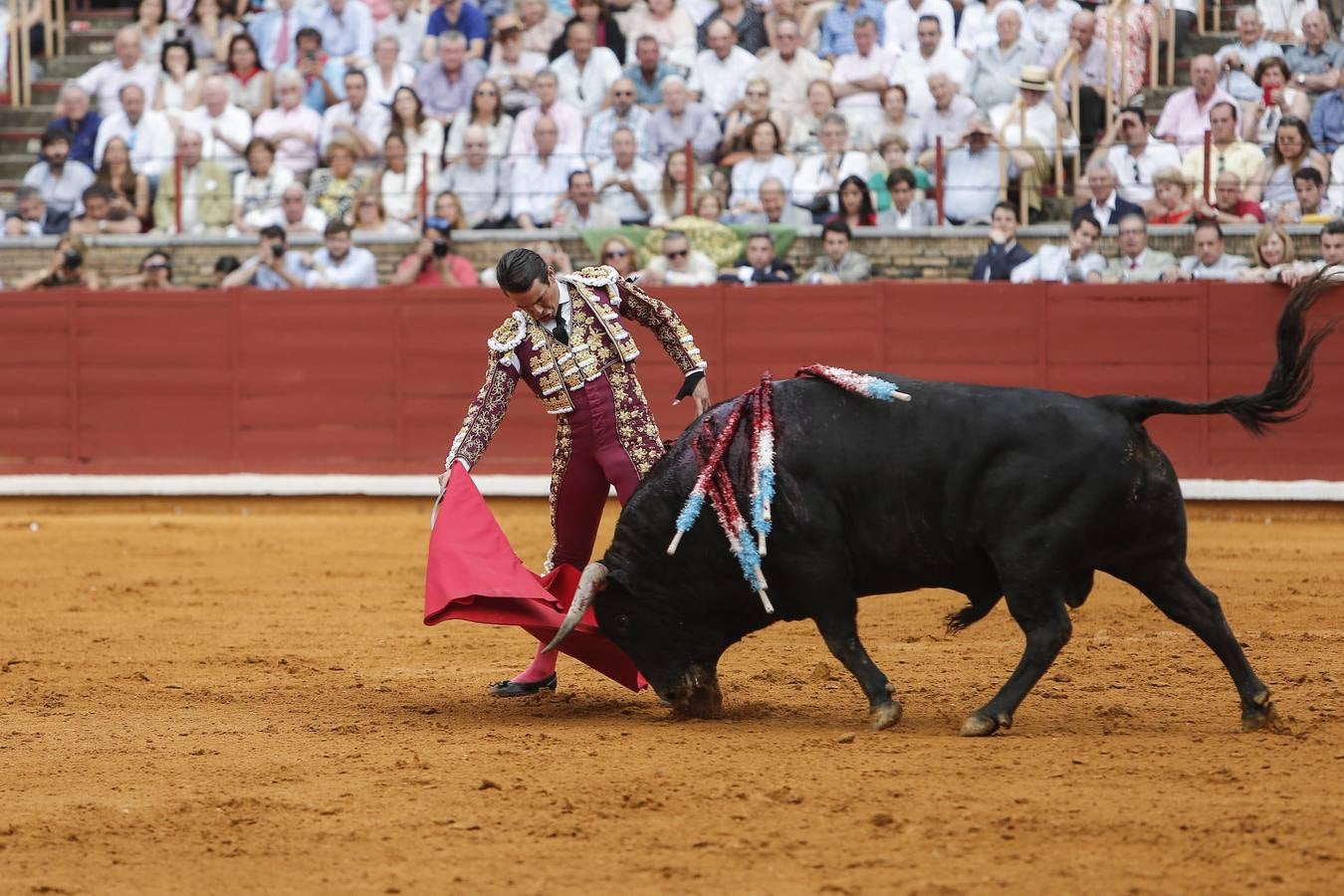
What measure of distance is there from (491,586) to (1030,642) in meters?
1.43

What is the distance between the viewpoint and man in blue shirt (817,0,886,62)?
11.4 metres

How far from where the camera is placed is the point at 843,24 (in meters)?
11.5

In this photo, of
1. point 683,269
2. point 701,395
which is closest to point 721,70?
point 683,269

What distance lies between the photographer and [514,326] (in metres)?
5.09

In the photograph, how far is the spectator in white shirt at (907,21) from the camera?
11.3m

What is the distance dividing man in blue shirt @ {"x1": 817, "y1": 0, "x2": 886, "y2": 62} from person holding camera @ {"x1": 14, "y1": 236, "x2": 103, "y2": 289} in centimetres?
471

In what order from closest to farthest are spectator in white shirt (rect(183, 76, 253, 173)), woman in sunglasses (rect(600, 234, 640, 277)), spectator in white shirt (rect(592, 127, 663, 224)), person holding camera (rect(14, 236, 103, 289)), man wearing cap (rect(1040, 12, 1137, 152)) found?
woman in sunglasses (rect(600, 234, 640, 277)) < man wearing cap (rect(1040, 12, 1137, 152)) < spectator in white shirt (rect(592, 127, 663, 224)) < person holding camera (rect(14, 236, 103, 289)) < spectator in white shirt (rect(183, 76, 253, 173))

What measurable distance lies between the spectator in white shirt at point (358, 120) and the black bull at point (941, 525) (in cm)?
738

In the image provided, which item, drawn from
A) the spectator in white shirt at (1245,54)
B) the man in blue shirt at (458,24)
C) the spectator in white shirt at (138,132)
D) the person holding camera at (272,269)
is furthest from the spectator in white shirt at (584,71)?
the spectator in white shirt at (1245,54)

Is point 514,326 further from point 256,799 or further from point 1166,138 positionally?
point 1166,138

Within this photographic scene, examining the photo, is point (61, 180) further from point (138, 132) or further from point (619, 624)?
point (619, 624)

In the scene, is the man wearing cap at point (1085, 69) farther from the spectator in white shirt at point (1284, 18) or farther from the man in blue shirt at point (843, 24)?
the man in blue shirt at point (843, 24)

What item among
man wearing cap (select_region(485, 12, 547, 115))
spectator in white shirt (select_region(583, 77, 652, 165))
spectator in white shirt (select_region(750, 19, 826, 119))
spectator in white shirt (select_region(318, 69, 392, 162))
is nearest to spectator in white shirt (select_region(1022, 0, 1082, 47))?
spectator in white shirt (select_region(750, 19, 826, 119))

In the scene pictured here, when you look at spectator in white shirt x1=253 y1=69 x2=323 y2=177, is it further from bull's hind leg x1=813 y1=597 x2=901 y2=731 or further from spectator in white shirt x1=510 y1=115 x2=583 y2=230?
bull's hind leg x1=813 y1=597 x2=901 y2=731
